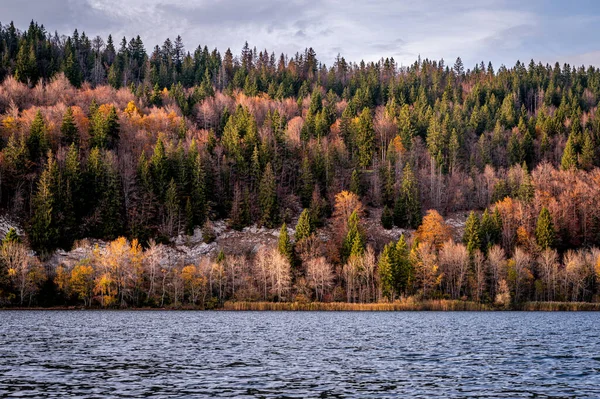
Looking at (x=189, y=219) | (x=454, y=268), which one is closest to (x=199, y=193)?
(x=189, y=219)

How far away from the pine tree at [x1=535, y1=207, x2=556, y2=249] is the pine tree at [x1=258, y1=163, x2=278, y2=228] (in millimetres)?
59173

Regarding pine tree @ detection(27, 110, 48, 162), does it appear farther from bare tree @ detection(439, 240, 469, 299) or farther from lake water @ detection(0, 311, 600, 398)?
bare tree @ detection(439, 240, 469, 299)

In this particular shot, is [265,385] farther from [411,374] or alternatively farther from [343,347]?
[343,347]

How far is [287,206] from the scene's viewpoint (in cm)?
15138

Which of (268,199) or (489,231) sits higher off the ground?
(268,199)

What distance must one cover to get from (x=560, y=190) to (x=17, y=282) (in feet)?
427

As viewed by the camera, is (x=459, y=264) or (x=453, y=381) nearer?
(x=453, y=381)

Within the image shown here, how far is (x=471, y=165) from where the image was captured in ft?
598

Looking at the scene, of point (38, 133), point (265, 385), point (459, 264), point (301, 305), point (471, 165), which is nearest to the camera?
point (265, 385)

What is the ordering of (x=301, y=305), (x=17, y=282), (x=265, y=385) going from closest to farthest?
(x=265, y=385) → (x=17, y=282) → (x=301, y=305)

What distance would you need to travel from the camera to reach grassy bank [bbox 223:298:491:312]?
104500mm

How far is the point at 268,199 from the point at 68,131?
51.5 m

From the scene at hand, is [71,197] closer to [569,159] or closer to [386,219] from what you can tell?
[386,219]

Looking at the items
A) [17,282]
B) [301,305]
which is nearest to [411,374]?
[301,305]
